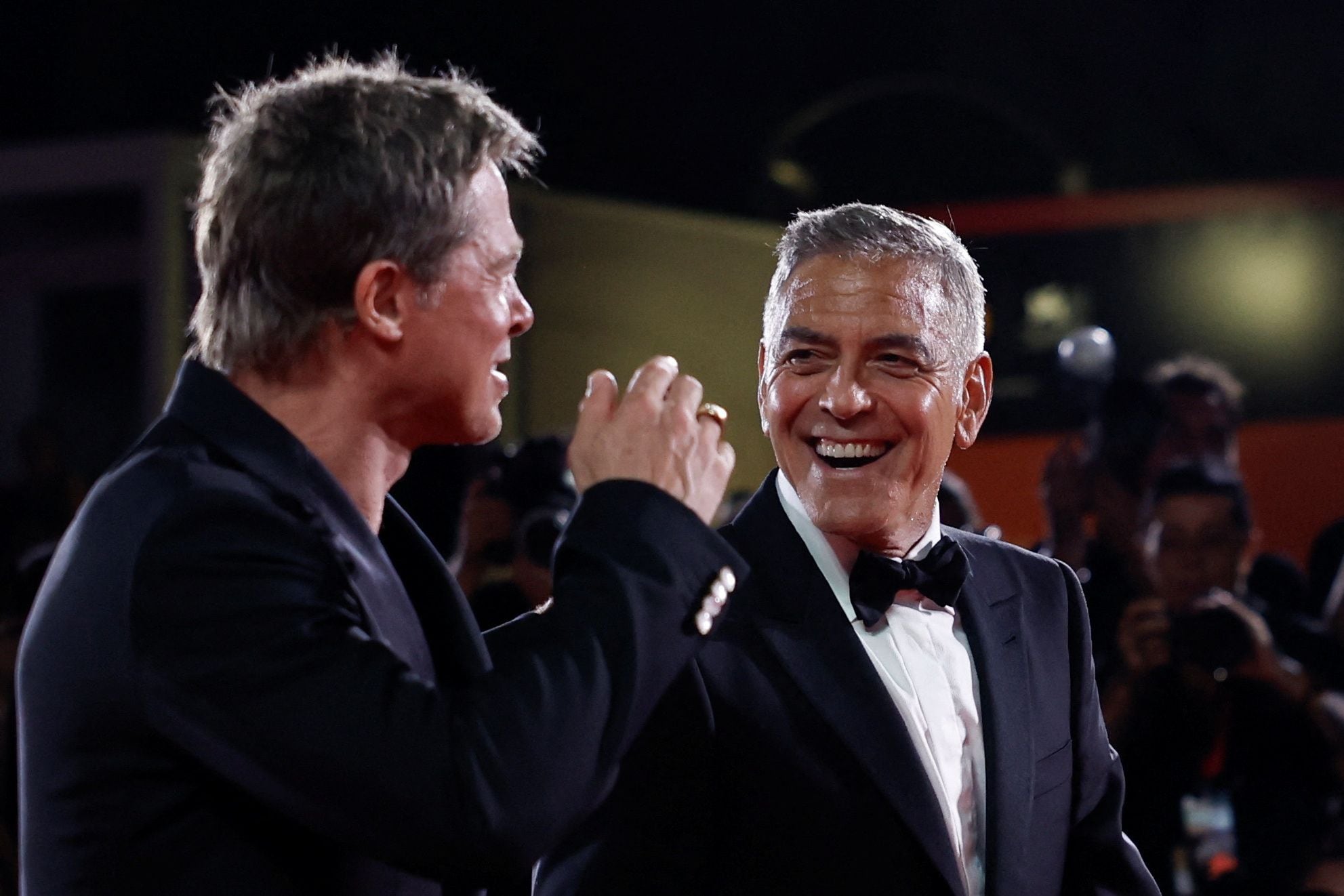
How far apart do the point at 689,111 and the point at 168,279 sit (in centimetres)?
409

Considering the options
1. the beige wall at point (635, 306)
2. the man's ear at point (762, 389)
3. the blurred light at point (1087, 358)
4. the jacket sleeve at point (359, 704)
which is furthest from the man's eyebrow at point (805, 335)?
the beige wall at point (635, 306)

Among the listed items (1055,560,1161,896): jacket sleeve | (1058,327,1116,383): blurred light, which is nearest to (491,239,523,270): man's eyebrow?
(1055,560,1161,896): jacket sleeve

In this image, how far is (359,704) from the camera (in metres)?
1.11

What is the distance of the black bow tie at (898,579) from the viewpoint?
1863 millimetres

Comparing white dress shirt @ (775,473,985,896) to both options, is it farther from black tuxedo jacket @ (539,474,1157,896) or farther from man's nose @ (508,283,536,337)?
man's nose @ (508,283,536,337)

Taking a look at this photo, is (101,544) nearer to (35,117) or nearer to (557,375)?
(557,375)

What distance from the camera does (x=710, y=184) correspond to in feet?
28.7

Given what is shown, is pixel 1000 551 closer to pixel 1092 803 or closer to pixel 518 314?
pixel 1092 803

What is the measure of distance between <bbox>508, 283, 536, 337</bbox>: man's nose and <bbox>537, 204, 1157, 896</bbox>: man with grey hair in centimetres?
50

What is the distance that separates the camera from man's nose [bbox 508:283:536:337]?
1.38 m

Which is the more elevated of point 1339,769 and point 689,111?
point 689,111

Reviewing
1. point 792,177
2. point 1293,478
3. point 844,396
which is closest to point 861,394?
point 844,396

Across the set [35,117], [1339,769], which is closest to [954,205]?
[1339,769]

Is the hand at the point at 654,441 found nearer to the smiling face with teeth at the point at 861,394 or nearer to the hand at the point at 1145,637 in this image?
the smiling face with teeth at the point at 861,394
